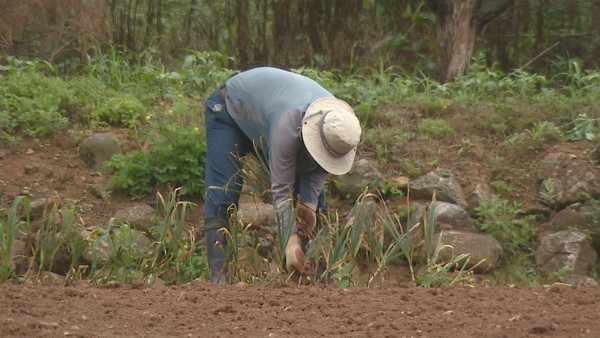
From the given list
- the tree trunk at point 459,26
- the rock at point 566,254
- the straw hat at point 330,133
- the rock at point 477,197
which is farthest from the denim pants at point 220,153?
the tree trunk at point 459,26

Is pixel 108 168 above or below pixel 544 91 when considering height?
below

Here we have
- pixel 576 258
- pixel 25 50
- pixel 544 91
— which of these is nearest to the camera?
pixel 576 258

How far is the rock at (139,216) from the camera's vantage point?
6846 millimetres

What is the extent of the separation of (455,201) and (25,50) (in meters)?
4.66

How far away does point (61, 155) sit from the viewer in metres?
7.48

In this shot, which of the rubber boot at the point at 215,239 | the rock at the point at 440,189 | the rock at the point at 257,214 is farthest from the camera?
the rock at the point at 440,189

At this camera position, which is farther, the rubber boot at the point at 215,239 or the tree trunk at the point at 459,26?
the tree trunk at the point at 459,26

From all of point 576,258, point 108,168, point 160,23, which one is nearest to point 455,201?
point 576,258

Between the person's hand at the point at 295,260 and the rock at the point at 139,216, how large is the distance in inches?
107

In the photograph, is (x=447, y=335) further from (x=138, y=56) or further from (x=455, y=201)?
(x=138, y=56)

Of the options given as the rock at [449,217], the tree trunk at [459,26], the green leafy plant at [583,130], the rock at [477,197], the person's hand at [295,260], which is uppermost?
the tree trunk at [459,26]

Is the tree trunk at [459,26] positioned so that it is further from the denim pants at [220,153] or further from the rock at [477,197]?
the denim pants at [220,153]

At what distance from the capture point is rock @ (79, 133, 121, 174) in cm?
745

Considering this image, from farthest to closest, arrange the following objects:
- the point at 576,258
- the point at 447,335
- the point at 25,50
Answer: the point at 25,50 < the point at 576,258 < the point at 447,335
